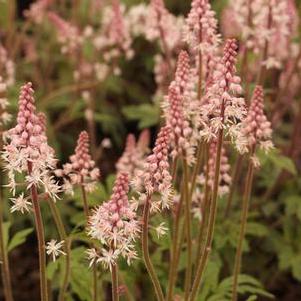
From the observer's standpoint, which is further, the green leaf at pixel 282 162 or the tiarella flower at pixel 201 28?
the green leaf at pixel 282 162

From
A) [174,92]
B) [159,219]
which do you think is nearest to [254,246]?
[159,219]

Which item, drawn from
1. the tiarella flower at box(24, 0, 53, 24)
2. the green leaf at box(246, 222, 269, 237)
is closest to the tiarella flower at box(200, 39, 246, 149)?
the green leaf at box(246, 222, 269, 237)

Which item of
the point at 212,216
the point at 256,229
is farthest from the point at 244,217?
the point at 256,229

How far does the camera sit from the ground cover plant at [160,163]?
3.17 meters

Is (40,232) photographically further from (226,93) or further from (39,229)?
(226,93)

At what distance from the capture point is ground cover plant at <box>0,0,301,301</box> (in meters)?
3.17

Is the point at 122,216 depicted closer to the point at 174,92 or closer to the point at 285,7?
the point at 174,92

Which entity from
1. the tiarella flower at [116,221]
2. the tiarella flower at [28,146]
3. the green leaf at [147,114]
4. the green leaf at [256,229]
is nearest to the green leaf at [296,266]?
the green leaf at [256,229]

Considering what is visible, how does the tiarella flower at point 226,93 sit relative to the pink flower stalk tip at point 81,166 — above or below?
above

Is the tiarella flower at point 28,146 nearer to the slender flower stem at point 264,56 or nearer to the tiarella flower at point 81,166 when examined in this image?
the tiarella flower at point 81,166

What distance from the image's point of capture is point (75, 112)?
703cm

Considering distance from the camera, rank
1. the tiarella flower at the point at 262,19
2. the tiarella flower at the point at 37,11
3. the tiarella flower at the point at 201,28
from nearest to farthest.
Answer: the tiarella flower at the point at 201,28 < the tiarella flower at the point at 262,19 < the tiarella flower at the point at 37,11

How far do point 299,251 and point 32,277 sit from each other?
257 cm

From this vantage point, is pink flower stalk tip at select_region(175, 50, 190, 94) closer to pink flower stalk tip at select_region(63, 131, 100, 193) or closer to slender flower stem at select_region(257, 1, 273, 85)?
pink flower stalk tip at select_region(63, 131, 100, 193)
